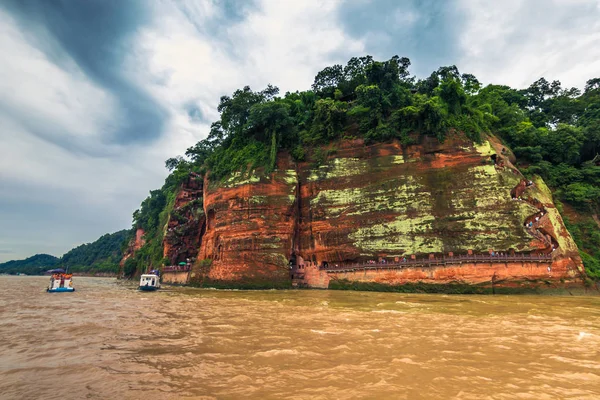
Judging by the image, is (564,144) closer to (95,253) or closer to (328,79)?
(328,79)

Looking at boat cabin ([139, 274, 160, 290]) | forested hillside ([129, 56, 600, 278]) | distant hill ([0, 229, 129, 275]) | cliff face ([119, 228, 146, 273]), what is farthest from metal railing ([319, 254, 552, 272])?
distant hill ([0, 229, 129, 275])

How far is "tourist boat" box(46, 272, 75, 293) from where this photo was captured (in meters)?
24.4

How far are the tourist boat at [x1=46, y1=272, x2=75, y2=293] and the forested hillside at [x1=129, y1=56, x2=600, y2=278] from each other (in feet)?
52.9

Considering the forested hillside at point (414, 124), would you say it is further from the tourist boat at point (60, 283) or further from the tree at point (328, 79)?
the tourist boat at point (60, 283)

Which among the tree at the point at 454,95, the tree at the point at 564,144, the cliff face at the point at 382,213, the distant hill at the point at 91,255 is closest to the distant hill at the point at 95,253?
the distant hill at the point at 91,255

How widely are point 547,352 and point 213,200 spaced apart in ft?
99.3

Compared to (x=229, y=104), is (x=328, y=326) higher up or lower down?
lower down

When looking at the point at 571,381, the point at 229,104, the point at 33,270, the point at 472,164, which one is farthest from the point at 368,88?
the point at 33,270

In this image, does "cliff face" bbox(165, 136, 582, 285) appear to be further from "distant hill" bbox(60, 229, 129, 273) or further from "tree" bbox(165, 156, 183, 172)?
"distant hill" bbox(60, 229, 129, 273)

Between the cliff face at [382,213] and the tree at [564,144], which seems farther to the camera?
the tree at [564,144]

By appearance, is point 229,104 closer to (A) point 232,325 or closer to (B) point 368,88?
(B) point 368,88

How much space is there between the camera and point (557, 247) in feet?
73.9

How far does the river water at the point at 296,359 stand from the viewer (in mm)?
→ 4379

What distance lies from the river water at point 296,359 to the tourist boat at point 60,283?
17.5 metres
